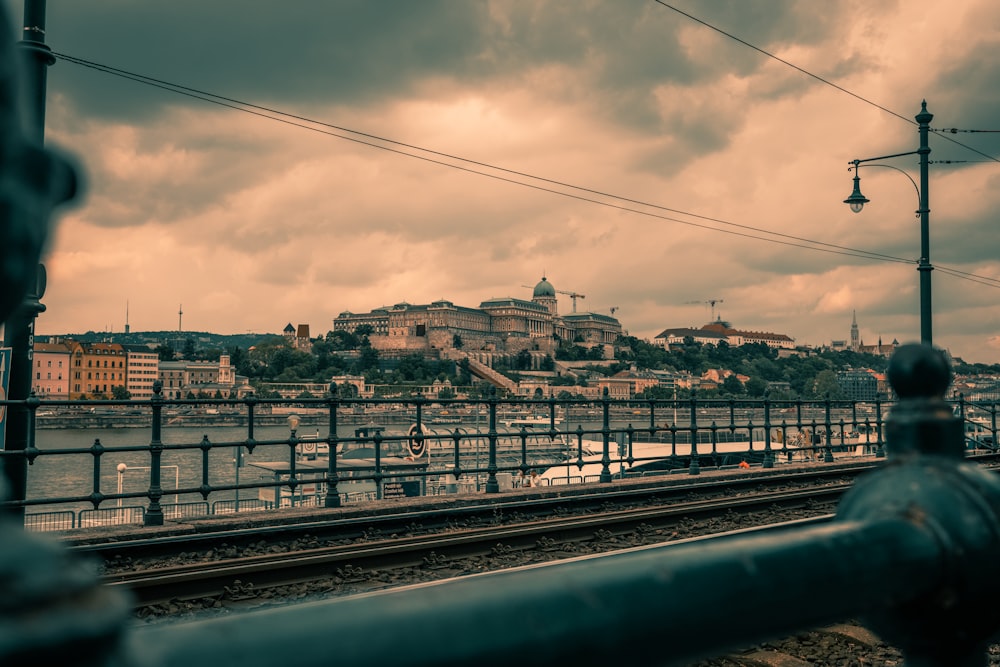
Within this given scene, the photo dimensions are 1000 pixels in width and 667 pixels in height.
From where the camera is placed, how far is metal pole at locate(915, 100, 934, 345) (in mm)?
→ 16750

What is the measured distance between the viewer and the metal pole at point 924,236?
16750 mm

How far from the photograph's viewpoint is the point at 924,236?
1725 centimetres

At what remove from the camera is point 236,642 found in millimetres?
605

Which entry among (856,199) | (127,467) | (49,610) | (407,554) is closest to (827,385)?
(127,467)

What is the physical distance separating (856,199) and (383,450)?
2995cm

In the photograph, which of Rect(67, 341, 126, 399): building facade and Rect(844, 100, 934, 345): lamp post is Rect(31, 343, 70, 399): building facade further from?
Rect(844, 100, 934, 345): lamp post

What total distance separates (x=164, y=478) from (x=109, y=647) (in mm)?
49107

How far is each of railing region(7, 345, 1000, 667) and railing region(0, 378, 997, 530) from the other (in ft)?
0.39

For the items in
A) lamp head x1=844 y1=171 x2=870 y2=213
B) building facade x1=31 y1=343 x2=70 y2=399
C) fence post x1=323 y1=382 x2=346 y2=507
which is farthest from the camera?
building facade x1=31 y1=343 x2=70 y2=399

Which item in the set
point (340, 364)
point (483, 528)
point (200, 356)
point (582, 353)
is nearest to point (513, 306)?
point (582, 353)

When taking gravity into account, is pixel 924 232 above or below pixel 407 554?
above

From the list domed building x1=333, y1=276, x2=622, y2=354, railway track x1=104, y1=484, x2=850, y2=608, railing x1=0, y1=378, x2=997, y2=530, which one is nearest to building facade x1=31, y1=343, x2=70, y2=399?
railing x1=0, y1=378, x2=997, y2=530

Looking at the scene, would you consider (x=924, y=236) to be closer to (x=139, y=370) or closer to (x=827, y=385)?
(x=827, y=385)

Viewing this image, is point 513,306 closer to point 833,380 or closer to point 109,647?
point 833,380
